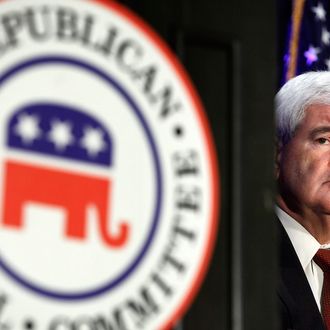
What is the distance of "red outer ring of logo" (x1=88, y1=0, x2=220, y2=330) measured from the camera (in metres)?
1.42

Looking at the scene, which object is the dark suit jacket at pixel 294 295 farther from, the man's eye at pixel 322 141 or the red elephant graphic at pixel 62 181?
the red elephant graphic at pixel 62 181

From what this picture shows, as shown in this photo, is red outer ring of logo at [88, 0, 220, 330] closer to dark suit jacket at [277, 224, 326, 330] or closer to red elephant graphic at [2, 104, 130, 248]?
red elephant graphic at [2, 104, 130, 248]

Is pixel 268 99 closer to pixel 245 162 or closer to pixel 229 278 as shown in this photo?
pixel 245 162

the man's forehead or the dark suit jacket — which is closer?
the dark suit jacket

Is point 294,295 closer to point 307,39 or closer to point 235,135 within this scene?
point 307,39

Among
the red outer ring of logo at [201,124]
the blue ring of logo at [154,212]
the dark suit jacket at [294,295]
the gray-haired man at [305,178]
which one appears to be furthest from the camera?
the gray-haired man at [305,178]

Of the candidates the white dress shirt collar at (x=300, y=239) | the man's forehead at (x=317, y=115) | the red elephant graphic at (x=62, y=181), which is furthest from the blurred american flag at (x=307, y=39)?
the red elephant graphic at (x=62, y=181)

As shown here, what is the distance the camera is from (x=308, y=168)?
11.0 feet

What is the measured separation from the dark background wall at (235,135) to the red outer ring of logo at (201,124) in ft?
0.08

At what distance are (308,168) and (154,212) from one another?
2.05 meters

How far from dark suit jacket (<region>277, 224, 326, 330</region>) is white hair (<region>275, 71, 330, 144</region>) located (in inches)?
16.9

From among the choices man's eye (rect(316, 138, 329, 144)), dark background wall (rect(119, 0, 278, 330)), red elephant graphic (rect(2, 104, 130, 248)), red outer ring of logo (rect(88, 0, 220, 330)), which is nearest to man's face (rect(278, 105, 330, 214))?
man's eye (rect(316, 138, 329, 144))

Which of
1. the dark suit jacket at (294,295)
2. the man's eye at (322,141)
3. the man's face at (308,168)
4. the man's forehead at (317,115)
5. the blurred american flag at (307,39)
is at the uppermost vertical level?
the blurred american flag at (307,39)

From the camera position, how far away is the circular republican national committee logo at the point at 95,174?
1315mm
